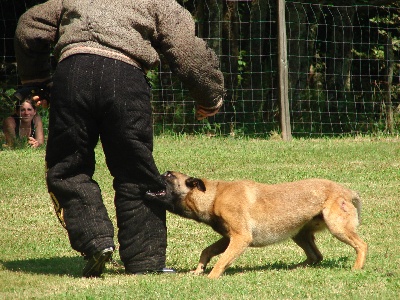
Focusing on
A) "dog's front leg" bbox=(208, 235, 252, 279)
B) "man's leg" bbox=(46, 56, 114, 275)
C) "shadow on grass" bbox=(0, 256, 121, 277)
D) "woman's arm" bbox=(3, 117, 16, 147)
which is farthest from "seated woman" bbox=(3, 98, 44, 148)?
"dog's front leg" bbox=(208, 235, 252, 279)

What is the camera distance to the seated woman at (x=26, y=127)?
12.9 m

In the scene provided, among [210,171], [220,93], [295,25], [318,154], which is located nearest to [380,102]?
[295,25]

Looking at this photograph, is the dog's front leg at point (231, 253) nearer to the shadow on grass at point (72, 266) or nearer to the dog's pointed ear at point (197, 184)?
the shadow on grass at point (72, 266)

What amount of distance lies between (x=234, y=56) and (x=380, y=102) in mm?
3116

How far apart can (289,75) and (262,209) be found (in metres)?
10.4

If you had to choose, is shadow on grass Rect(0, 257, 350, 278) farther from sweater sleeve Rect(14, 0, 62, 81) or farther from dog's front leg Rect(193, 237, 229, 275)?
sweater sleeve Rect(14, 0, 62, 81)

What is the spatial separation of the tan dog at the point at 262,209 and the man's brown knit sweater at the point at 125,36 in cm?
77

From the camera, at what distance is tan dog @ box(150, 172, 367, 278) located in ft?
20.7

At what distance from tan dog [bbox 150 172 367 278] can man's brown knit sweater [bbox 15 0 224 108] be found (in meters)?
0.77

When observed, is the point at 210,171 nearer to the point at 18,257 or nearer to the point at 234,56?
the point at 18,257

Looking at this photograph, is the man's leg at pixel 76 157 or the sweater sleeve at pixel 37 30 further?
the sweater sleeve at pixel 37 30

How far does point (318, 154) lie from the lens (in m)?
11.8

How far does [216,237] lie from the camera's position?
780 cm

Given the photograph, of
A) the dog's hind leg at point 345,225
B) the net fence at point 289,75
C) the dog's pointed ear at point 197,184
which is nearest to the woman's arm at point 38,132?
the net fence at point 289,75
